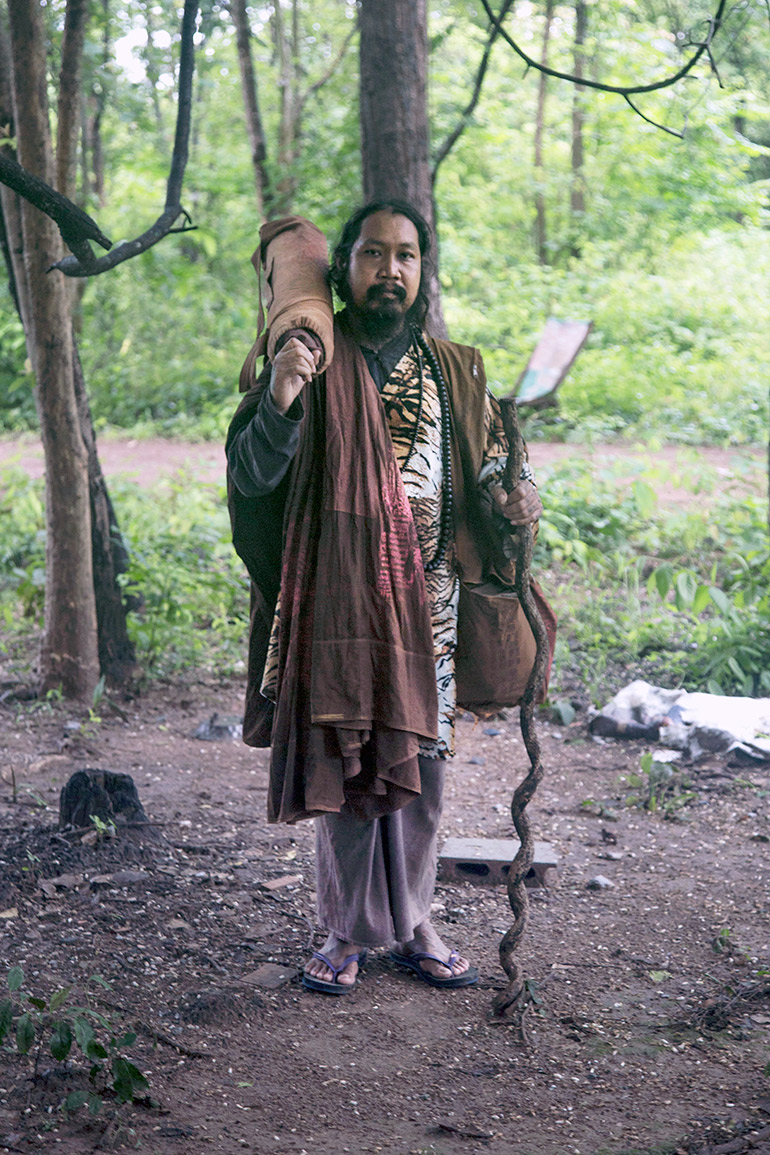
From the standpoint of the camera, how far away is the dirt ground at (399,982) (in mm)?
2178

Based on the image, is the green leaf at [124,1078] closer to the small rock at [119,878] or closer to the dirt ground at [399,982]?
the dirt ground at [399,982]

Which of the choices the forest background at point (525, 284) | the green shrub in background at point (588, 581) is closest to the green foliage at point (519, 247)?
the forest background at point (525, 284)

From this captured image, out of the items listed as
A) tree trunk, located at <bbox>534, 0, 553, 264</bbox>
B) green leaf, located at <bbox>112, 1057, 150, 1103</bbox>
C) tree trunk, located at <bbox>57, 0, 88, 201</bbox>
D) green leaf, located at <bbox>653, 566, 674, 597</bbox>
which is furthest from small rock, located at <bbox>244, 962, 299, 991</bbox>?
tree trunk, located at <bbox>534, 0, 553, 264</bbox>

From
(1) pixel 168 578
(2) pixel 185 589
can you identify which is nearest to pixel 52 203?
(1) pixel 168 578

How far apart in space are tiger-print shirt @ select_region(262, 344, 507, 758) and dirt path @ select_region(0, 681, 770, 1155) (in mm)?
746

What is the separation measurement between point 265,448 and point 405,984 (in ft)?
4.94

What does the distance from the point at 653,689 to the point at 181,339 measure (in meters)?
10.2

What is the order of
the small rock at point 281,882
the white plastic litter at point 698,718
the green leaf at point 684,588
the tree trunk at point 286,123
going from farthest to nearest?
the tree trunk at point 286,123, the green leaf at point 684,588, the white plastic litter at point 698,718, the small rock at point 281,882

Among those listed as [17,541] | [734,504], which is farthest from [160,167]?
[734,504]

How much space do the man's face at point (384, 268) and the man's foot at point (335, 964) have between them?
165 centimetres

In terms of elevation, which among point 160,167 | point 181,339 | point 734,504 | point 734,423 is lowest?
point 734,504

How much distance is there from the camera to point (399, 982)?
→ 2852 millimetres

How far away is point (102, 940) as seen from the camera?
295 cm

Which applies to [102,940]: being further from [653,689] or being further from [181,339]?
[181,339]
